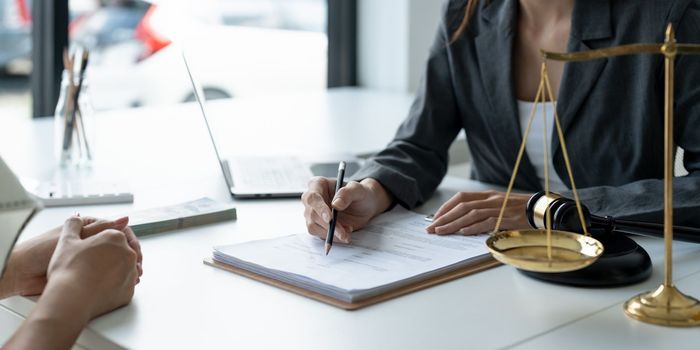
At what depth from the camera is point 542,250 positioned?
3.97 ft

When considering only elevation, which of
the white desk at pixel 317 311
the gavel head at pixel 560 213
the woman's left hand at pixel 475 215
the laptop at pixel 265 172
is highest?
the gavel head at pixel 560 213

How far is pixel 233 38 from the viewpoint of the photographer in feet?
12.8

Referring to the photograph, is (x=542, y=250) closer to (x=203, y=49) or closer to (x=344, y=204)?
(x=344, y=204)

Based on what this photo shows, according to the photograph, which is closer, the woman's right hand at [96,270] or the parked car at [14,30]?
the woman's right hand at [96,270]

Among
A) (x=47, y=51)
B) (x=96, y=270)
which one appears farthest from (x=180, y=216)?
(x=47, y=51)

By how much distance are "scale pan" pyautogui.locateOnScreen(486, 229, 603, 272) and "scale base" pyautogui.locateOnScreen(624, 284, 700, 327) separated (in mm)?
77

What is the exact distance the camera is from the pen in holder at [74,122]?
2.18 metres

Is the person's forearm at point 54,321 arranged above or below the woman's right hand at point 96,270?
below

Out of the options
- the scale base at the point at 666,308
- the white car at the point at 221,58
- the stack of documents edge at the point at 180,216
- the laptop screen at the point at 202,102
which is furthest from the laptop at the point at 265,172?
the white car at the point at 221,58

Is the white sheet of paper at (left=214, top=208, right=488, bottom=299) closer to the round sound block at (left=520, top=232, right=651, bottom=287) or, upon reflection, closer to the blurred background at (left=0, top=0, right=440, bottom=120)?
the round sound block at (left=520, top=232, right=651, bottom=287)

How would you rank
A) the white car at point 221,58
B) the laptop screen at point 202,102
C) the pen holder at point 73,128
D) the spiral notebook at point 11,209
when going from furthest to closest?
1. the white car at point 221,58
2. the pen holder at point 73,128
3. the laptop screen at point 202,102
4. the spiral notebook at point 11,209

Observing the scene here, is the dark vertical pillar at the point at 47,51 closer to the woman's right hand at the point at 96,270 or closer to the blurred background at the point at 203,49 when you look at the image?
the blurred background at the point at 203,49

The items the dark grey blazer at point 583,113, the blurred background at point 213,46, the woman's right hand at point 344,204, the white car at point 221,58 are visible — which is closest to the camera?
the woman's right hand at point 344,204

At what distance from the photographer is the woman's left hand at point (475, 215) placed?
1.50 m
